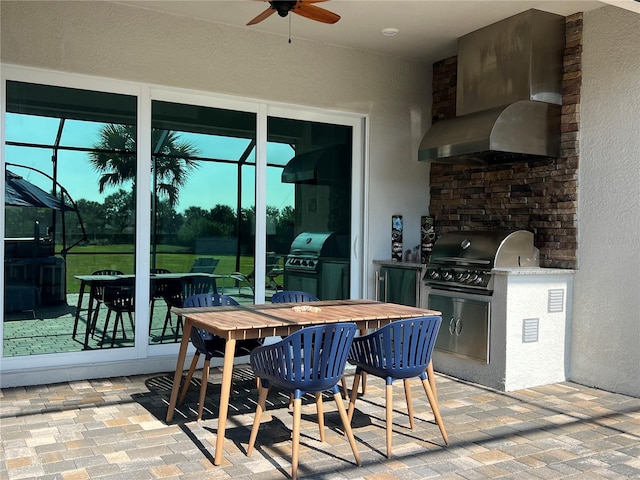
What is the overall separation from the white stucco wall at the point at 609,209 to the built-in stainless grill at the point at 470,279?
543mm

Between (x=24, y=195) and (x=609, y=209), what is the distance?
480cm

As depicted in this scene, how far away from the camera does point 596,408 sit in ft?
15.1

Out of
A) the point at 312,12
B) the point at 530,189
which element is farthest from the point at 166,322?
the point at 530,189

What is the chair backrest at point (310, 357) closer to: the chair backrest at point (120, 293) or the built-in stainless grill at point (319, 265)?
the chair backrest at point (120, 293)

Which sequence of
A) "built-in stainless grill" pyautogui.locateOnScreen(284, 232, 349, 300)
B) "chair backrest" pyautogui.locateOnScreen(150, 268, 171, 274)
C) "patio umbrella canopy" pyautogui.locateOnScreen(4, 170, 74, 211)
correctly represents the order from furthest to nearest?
"built-in stainless grill" pyautogui.locateOnScreen(284, 232, 349, 300) → "chair backrest" pyautogui.locateOnScreen(150, 268, 171, 274) → "patio umbrella canopy" pyautogui.locateOnScreen(4, 170, 74, 211)

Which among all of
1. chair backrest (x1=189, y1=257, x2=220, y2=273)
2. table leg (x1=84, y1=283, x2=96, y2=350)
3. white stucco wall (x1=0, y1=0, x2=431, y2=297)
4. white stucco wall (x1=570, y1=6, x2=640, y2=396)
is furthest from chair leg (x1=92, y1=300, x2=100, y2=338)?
white stucco wall (x1=570, y1=6, x2=640, y2=396)

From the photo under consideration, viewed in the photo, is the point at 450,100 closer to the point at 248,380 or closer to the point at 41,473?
the point at 248,380

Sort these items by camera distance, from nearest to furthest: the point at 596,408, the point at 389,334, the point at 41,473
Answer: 1. the point at 41,473
2. the point at 389,334
3. the point at 596,408

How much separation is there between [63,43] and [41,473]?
11.2 ft

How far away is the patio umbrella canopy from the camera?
493 cm

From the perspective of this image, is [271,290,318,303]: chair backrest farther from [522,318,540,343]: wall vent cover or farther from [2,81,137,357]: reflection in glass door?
[522,318,540,343]: wall vent cover

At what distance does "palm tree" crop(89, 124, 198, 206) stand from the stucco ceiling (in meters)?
1.10

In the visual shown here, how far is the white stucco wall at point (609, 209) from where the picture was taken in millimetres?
4961

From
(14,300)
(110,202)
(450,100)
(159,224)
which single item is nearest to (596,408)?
(450,100)
